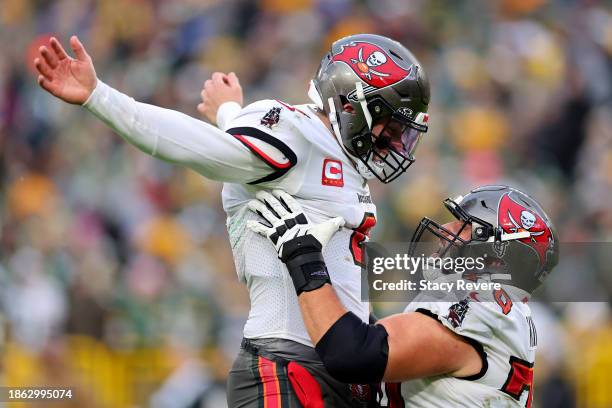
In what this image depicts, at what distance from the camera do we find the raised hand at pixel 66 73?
3090 mm

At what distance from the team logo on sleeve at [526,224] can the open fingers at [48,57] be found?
1.49m

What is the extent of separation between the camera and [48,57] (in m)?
3.09

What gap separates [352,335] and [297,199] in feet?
1.60

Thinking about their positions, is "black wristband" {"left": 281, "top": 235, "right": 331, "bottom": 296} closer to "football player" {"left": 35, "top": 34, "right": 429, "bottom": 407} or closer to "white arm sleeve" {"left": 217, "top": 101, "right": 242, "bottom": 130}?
"football player" {"left": 35, "top": 34, "right": 429, "bottom": 407}

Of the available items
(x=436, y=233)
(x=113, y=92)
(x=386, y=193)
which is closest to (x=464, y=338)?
(x=436, y=233)

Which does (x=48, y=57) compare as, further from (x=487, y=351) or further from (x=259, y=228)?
(x=487, y=351)

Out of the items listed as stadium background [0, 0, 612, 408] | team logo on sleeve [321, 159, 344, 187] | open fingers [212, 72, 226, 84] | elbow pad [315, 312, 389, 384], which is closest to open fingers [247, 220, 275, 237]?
team logo on sleeve [321, 159, 344, 187]

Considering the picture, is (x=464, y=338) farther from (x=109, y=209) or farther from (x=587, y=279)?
(x=109, y=209)

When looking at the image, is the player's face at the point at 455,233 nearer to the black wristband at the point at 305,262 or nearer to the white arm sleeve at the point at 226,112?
the black wristband at the point at 305,262

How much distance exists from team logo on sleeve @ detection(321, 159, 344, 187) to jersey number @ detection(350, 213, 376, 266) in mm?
159

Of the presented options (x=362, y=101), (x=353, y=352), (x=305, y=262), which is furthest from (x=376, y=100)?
(x=353, y=352)

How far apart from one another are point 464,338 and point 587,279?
3839 millimetres

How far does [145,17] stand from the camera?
10.5 m

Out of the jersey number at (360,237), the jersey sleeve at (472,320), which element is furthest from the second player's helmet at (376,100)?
the jersey sleeve at (472,320)
